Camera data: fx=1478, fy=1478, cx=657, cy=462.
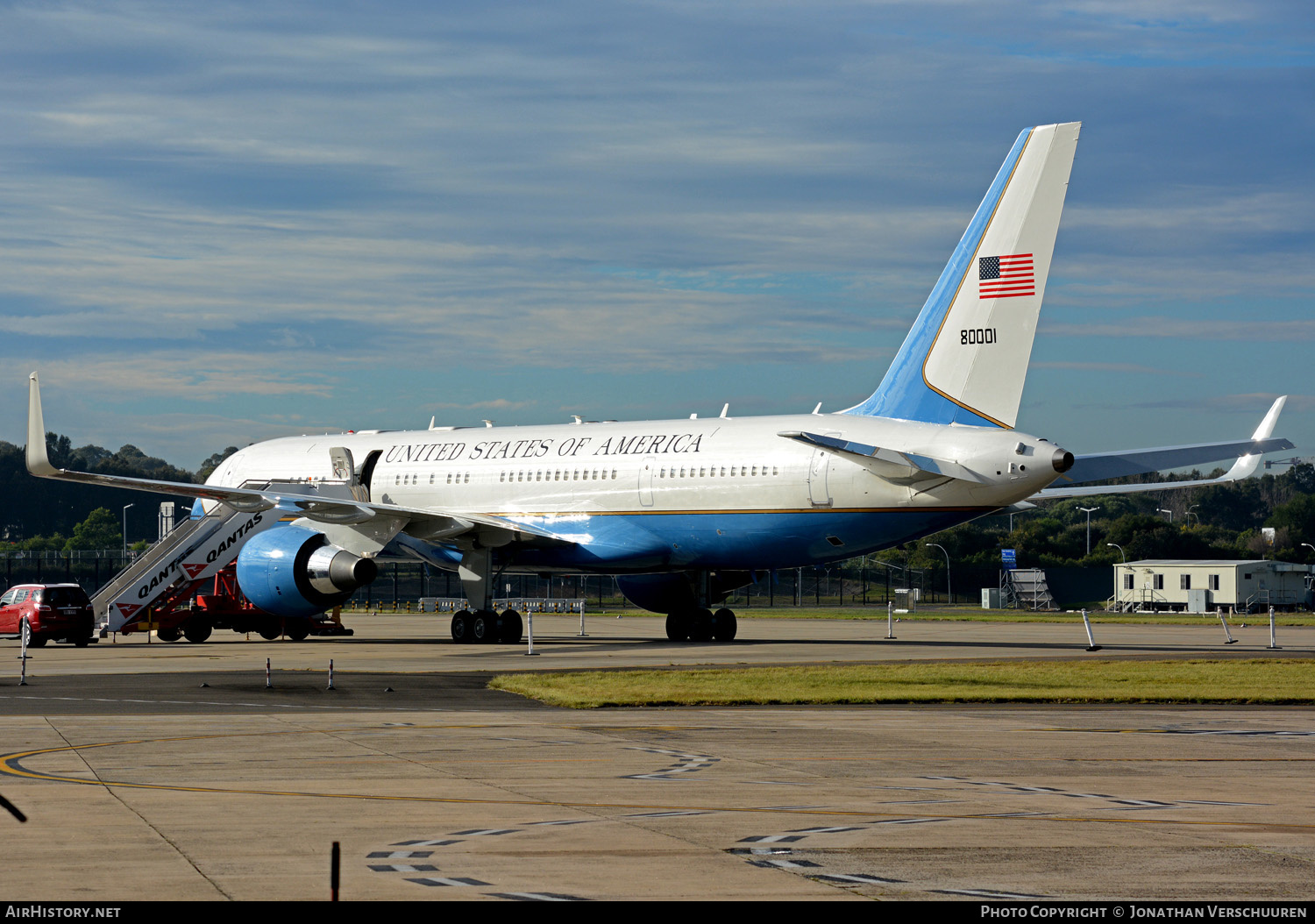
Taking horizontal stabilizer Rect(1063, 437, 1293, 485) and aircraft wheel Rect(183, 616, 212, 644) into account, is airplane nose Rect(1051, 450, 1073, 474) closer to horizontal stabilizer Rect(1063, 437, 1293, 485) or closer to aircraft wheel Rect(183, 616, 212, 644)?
horizontal stabilizer Rect(1063, 437, 1293, 485)

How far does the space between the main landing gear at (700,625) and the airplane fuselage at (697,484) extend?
248 centimetres

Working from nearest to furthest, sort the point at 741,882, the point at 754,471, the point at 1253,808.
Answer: the point at 741,882, the point at 1253,808, the point at 754,471

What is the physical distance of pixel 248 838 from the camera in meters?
9.73

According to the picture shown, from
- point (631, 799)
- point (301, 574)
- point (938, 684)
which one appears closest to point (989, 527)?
point (301, 574)

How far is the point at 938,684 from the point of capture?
23.1 metres

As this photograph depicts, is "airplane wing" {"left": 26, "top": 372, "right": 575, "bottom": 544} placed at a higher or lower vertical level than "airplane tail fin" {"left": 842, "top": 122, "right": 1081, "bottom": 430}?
lower

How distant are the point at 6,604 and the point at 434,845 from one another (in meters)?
34.1

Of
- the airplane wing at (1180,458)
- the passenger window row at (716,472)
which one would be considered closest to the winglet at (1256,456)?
the airplane wing at (1180,458)

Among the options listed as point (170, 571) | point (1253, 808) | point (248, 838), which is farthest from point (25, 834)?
point (170, 571)

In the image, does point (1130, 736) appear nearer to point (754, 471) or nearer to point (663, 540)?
point (754, 471)

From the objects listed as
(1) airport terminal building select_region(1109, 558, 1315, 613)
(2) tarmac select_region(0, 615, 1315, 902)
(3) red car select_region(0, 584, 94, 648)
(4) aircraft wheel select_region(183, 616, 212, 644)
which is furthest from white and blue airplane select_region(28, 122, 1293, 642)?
(1) airport terminal building select_region(1109, 558, 1315, 613)

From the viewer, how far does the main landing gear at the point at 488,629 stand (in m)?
37.1

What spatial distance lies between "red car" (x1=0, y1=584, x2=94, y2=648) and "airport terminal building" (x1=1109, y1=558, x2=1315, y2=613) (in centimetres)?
5947

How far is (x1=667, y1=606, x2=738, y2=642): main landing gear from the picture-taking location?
38.6 meters
